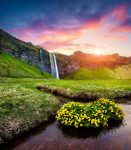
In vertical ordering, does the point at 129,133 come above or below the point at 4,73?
below

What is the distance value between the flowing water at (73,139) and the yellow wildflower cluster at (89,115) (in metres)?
0.66

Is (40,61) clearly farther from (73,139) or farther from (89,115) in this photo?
(73,139)

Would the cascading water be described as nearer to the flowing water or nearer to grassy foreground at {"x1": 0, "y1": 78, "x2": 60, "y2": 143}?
grassy foreground at {"x1": 0, "y1": 78, "x2": 60, "y2": 143}

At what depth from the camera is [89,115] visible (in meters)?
17.6

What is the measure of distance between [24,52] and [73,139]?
131938 millimetres

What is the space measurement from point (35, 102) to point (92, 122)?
7347mm

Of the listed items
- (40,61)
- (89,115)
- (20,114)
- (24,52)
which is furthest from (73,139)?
(24,52)

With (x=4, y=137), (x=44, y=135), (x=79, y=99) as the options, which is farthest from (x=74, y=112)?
(x=79, y=99)

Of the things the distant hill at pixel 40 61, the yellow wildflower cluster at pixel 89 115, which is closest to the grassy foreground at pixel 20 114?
the yellow wildflower cluster at pixel 89 115

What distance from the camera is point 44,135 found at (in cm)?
1634

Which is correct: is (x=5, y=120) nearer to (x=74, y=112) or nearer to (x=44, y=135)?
(x=44, y=135)

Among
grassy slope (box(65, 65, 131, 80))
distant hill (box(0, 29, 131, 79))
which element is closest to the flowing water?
distant hill (box(0, 29, 131, 79))

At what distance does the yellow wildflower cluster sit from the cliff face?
114m

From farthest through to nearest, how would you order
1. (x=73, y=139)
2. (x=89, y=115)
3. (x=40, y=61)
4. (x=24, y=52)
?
(x=24, y=52) < (x=40, y=61) < (x=89, y=115) < (x=73, y=139)
